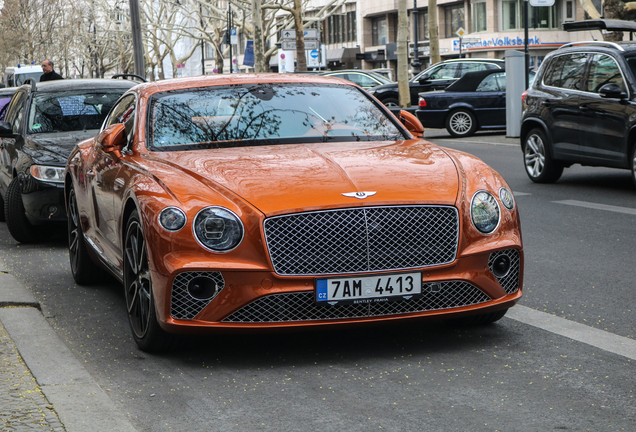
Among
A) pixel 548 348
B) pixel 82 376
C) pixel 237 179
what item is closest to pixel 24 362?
pixel 82 376

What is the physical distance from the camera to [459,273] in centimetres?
482

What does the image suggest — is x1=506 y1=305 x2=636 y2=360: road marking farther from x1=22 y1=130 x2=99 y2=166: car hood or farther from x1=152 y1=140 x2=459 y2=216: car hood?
x1=22 y1=130 x2=99 y2=166: car hood

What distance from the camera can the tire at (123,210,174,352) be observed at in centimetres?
491

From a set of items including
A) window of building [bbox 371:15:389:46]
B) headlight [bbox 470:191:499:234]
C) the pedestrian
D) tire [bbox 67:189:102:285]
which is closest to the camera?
headlight [bbox 470:191:499:234]

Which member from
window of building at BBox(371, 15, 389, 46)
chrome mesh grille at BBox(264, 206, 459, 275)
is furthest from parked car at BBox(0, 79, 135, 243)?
window of building at BBox(371, 15, 389, 46)

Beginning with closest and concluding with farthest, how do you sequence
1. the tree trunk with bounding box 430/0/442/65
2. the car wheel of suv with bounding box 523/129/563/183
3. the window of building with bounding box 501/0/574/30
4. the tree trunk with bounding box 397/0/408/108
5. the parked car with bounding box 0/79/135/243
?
the parked car with bounding box 0/79/135/243 → the car wheel of suv with bounding box 523/129/563/183 → the tree trunk with bounding box 397/0/408/108 → the tree trunk with bounding box 430/0/442/65 → the window of building with bounding box 501/0/574/30

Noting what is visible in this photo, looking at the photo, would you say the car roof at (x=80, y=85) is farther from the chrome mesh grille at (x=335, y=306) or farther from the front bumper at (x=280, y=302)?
the chrome mesh grille at (x=335, y=306)

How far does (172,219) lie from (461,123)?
63.1 ft

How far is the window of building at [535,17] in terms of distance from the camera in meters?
64.4

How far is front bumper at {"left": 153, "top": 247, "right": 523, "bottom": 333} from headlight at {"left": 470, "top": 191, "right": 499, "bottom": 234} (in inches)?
5.7

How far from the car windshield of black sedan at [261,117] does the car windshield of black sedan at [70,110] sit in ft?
14.3

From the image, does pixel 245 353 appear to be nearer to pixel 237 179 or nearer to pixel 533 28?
pixel 237 179

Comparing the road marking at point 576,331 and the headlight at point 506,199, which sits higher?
the headlight at point 506,199

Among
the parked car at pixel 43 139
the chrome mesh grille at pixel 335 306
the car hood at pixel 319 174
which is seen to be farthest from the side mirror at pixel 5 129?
the chrome mesh grille at pixel 335 306
